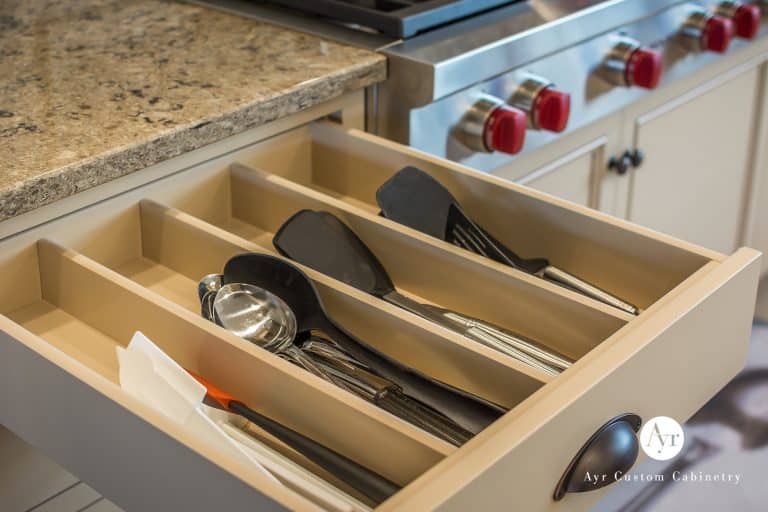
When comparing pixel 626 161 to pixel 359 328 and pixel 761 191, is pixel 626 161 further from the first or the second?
pixel 359 328

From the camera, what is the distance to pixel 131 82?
1046 mm

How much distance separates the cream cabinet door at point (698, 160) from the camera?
155 centimetres

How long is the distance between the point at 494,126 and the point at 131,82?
393 millimetres

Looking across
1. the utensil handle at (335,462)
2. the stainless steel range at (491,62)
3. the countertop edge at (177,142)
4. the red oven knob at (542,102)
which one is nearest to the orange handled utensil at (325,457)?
the utensil handle at (335,462)

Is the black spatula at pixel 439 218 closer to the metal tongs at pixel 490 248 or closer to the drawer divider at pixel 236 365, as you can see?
the metal tongs at pixel 490 248

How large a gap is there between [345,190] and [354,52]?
152 millimetres

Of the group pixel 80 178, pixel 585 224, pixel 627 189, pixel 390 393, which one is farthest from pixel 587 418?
pixel 627 189

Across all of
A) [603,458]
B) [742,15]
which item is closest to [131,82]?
[603,458]

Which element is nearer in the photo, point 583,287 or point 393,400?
point 393,400

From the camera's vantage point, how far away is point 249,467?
0.62m

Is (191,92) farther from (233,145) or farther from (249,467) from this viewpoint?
(249,467)

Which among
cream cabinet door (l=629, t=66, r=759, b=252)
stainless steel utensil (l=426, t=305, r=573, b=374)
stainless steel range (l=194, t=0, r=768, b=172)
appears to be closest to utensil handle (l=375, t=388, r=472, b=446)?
stainless steel utensil (l=426, t=305, r=573, b=374)

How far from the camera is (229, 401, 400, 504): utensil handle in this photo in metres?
0.66

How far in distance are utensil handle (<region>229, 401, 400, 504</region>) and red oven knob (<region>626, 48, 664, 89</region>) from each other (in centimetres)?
79
